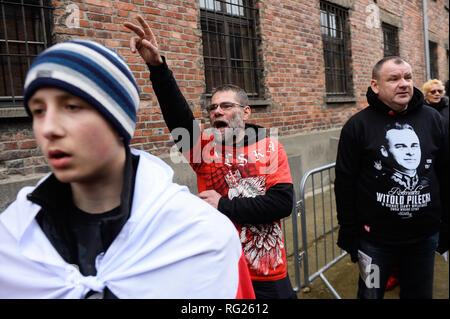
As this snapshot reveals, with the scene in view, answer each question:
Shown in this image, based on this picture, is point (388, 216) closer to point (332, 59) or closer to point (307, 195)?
point (307, 195)

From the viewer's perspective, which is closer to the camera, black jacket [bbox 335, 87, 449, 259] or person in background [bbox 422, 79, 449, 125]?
black jacket [bbox 335, 87, 449, 259]

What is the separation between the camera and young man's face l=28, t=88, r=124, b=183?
3.04 ft

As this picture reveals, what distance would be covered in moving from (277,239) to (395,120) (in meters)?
1.19

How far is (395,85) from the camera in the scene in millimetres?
2299

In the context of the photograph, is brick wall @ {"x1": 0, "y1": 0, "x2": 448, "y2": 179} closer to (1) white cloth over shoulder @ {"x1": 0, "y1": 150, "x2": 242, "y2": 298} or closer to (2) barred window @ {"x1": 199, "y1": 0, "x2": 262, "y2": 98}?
(2) barred window @ {"x1": 199, "y1": 0, "x2": 262, "y2": 98}

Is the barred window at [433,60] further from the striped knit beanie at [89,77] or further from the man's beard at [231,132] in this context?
the striped knit beanie at [89,77]

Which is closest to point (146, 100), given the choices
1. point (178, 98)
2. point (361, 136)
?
point (178, 98)

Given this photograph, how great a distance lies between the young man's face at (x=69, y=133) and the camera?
93 cm

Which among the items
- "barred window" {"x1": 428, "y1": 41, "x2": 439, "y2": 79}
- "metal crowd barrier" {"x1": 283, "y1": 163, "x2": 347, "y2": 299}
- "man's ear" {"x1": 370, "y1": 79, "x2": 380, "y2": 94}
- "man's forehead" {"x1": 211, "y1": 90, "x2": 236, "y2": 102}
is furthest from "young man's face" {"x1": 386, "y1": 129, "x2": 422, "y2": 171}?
"barred window" {"x1": 428, "y1": 41, "x2": 439, "y2": 79}

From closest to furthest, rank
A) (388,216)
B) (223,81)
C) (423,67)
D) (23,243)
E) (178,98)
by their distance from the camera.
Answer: (23,243), (178,98), (388,216), (223,81), (423,67)

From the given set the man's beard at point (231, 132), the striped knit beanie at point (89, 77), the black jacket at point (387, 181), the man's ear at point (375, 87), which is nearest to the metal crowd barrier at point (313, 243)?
the black jacket at point (387, 181)

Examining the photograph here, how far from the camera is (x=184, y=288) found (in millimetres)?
1098

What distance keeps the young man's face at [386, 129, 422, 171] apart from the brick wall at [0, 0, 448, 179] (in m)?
2.74
